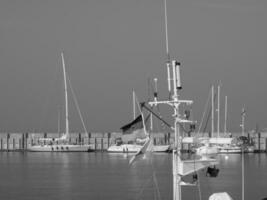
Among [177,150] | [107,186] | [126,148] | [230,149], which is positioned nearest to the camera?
[177,150]

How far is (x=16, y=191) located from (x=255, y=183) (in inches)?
1140

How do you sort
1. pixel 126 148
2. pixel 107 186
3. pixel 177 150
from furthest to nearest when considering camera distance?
pixel 126 148, pixel 107 186, pixel 177 150

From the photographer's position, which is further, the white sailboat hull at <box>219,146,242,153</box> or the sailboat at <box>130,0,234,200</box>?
the white sailboat hull at <box>219,146,242,153</box>

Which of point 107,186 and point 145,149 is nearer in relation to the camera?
point 145,149

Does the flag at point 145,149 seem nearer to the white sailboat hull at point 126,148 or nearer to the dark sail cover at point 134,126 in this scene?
the dark sail cover at point 134,126

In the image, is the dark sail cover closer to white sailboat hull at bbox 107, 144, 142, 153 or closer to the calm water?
the calm water

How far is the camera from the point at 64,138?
190500mm

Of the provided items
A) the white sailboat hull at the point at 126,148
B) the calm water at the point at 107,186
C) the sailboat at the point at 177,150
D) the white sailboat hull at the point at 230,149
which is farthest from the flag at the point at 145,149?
the white sailboat hull at the point at 126,148

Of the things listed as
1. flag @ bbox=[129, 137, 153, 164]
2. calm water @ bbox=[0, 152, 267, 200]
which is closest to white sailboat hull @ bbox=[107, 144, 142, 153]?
calm water @ bbox=[0, 152, 267, 200]

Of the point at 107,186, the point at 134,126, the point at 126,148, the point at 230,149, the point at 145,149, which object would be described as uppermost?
the point at 134,126

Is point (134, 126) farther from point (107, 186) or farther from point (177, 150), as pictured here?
point (107, 186)

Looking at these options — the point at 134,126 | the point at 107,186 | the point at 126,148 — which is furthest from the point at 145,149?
the point at 126,148

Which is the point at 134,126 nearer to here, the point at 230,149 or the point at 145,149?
the point at 145,149

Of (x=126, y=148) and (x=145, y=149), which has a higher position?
(x=145, y=149)
